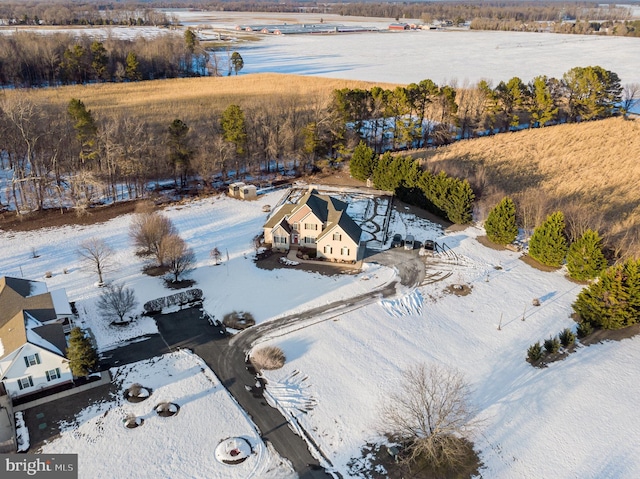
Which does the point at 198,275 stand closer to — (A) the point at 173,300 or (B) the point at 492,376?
(A) the point at 173,300

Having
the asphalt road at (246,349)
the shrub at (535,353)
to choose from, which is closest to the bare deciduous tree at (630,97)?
the shrub at (535,353)

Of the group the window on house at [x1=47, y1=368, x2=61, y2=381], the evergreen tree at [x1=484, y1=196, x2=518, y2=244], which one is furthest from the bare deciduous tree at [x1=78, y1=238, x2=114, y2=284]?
the evergreen tree at [x1=484, y1=196, x2=518, y2=244]

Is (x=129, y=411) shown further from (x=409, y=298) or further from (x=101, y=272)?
(x=409, y=298)

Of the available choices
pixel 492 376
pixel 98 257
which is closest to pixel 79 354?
pixel 98 257

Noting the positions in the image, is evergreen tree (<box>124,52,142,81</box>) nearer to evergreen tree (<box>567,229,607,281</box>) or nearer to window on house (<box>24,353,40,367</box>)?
window on house (<box>24,353,40,367</box>)

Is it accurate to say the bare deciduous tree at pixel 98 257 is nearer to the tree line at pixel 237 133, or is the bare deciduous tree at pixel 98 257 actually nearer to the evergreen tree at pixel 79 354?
the tree line at pixel 237 133

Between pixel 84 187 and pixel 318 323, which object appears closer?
pixel 318 323

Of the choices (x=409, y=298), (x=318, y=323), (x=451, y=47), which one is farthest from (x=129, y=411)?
(x=451, y=47)
